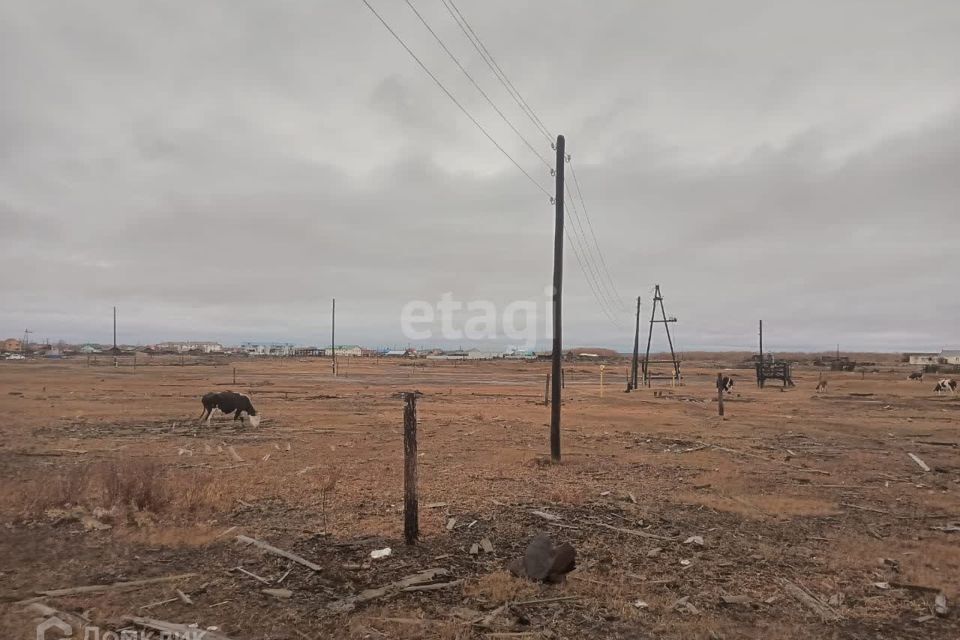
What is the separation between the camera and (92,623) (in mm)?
5512

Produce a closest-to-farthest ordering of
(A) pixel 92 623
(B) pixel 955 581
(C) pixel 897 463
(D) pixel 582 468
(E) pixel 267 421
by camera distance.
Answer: (A) pixel 92 623 < (B) pixel 955 581 < (D) pixel 582 468 < (C) pixel 897 463 < (E) pixel 267 421

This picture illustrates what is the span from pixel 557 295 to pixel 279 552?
9967mm

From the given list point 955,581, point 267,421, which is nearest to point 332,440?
point 267,421

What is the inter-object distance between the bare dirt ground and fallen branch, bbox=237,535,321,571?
0.39 ft

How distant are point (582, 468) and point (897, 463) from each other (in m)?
8.98

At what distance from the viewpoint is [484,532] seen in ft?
28.9

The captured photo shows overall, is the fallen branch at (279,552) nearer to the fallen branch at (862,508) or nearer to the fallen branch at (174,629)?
the fallen branch at (174,629)

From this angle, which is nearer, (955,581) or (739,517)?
(955,581)

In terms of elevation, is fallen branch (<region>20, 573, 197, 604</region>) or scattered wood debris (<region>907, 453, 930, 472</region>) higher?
fallen branch (<region>20, 573, 197, 604</region>)

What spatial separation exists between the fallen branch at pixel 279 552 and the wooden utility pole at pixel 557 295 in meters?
8.54

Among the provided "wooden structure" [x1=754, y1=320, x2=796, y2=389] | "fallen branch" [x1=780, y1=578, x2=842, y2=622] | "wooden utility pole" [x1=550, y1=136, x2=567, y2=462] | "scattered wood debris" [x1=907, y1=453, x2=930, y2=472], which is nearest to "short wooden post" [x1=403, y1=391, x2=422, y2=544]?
"fallen branch" [x1=780, y1=578, x2=842, y2=622]

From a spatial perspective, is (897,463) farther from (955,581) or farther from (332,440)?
(332,440)

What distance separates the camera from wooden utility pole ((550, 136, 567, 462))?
49.1 ft

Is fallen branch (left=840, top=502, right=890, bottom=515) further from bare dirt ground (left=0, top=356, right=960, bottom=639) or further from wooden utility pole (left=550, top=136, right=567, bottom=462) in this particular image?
wooden utility pole (left=550, top=136, right=567, bottom=462)
